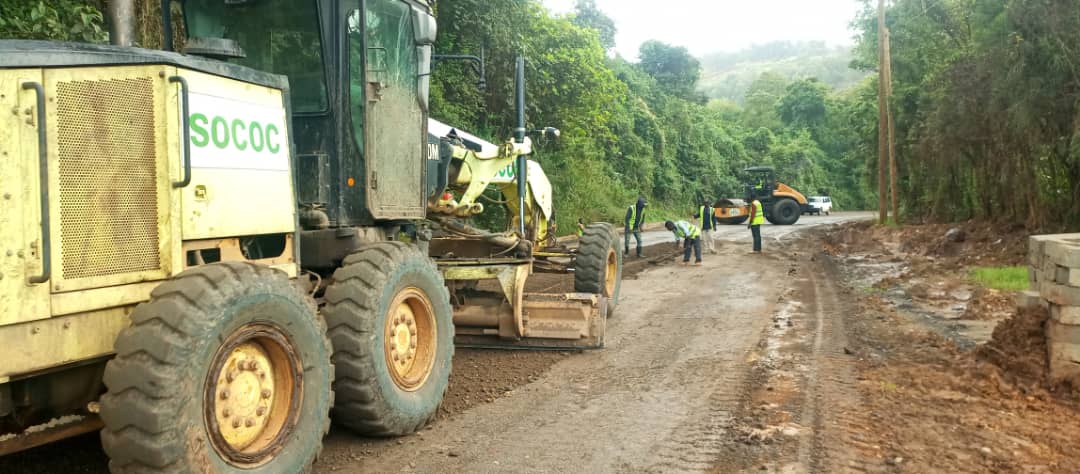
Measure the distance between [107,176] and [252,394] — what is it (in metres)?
1.17

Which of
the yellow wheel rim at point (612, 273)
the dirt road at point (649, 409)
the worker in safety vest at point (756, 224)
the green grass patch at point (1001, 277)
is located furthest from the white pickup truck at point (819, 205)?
the yellow wheel rim at point (612, 273)

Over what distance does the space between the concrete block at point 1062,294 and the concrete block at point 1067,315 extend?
3cm

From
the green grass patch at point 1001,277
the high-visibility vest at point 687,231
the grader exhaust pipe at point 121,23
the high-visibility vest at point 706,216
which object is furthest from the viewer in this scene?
the high-visibility vest at point 706,216

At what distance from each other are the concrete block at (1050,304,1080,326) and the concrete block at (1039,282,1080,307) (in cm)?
3

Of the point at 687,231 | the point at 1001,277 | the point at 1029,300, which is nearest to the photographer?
the point at 1029,300

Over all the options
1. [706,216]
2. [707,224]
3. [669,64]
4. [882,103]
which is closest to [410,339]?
[706,216]

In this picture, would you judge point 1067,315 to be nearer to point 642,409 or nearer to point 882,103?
point 642,409

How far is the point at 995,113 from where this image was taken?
17719 mm

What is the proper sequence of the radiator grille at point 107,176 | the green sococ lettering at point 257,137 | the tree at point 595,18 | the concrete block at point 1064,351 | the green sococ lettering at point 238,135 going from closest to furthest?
1. the radiator grille at point 107,176
2. the green sococ lettering at point 238,135
3. the green sococ lettering at point 257,137
4. the concrete block at point 1064,351
5. the tree at point 595,18

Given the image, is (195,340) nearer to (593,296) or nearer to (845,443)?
(845,443)

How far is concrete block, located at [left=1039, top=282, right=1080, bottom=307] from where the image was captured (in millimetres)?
6543

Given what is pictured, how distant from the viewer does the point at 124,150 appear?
3.62 meters

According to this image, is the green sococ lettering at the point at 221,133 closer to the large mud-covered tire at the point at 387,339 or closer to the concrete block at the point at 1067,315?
the large mud-covered tire at the point at 387,339

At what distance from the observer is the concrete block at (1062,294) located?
6.54 meters
